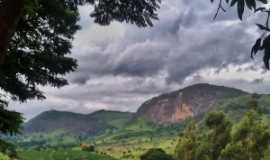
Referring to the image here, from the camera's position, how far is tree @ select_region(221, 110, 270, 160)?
6788cm

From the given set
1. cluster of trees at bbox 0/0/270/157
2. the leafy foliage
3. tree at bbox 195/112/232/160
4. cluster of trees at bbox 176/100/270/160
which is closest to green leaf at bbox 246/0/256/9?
cluster of trees at bbox 0/0/270/157

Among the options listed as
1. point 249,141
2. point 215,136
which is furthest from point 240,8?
point 215,136

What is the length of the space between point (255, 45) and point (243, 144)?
65.8m

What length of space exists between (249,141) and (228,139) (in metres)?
9.48

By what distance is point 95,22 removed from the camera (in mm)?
12680

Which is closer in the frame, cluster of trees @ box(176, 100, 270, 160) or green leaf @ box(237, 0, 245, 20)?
green leaf @ box(237, 0, 245, 20)

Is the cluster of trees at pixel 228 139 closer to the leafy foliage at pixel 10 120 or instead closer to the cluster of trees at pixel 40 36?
the cluster of trees at pixel 40 36

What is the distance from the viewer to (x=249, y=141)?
68188 mm

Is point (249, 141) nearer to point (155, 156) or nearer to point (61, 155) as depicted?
point (155, 156)

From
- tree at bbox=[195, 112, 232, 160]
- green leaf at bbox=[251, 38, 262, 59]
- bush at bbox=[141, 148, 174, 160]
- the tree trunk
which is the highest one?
tree at bbox=[195, 112, 232, 160]

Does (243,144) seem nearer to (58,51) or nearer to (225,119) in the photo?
(225,119)

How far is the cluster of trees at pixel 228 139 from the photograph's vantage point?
68.1m

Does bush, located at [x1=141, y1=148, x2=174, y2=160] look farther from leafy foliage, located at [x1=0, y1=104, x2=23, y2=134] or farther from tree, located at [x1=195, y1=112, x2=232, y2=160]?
leafy foliage, located at [x1=0, y1=104, x2=23, y2=134]

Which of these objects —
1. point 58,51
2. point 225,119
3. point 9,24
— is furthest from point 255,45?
point 225,119
